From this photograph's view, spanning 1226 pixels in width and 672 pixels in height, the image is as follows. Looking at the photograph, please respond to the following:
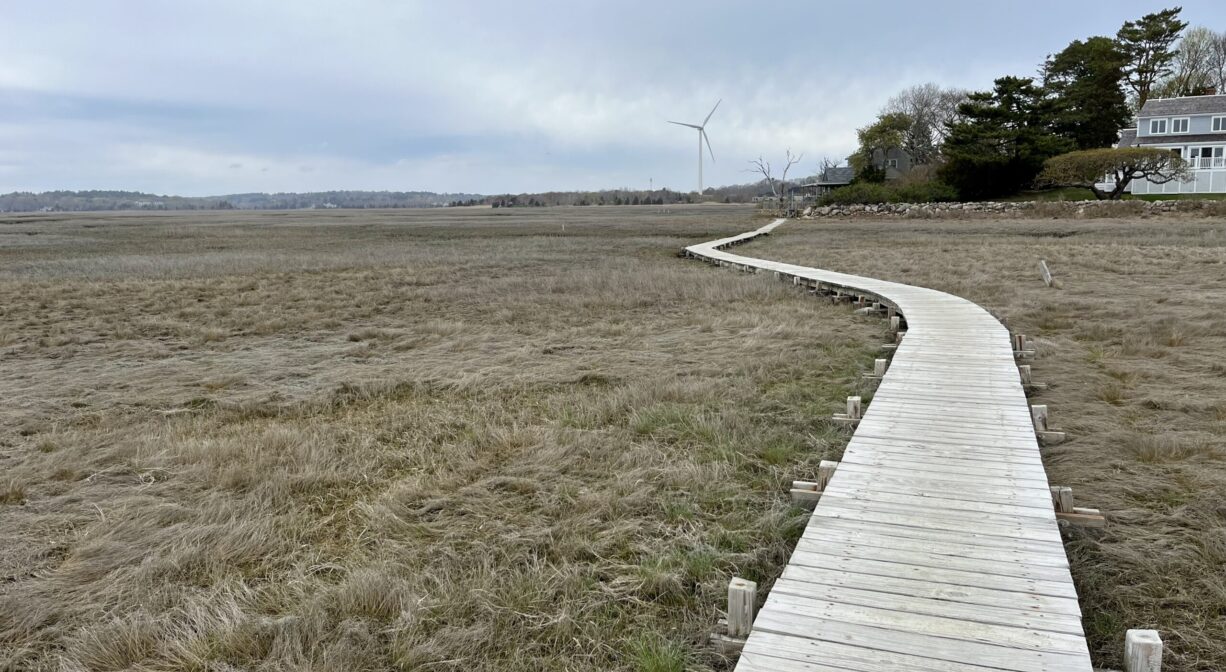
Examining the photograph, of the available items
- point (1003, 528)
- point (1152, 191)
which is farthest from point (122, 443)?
point (1152, 191)

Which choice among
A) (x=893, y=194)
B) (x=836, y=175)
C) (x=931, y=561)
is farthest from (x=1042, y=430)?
(x=836, y=175)

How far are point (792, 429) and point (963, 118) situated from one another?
56368 mm

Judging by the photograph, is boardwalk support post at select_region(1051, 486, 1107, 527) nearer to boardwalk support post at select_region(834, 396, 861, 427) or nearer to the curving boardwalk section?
the curving boardwalk section

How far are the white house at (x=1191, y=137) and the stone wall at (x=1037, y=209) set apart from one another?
10.5 m

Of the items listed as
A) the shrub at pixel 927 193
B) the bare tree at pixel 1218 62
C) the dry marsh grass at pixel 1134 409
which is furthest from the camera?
the bare tree at pixel 1218 62

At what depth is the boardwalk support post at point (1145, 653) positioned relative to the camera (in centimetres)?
304

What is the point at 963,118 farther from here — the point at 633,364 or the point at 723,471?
the point at 723,471

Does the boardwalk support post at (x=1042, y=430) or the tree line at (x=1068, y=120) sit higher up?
the tree line at (x=1068, y=120)

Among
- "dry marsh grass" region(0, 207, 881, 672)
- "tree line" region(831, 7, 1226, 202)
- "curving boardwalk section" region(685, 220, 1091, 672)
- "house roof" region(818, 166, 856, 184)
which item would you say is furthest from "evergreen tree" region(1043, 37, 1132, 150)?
"curving boardwalk section" region(685, 220, 1091, 672)

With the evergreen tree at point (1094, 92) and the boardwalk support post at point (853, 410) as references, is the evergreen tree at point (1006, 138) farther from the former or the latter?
the boardwalk support post at point (853, 410)

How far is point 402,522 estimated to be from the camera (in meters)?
5.39

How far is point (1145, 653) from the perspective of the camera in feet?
10.0

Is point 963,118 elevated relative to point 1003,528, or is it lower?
elevated

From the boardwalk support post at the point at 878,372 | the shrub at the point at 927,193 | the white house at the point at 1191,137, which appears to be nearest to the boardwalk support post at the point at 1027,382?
the boardwalk support post at the point at 878,372
